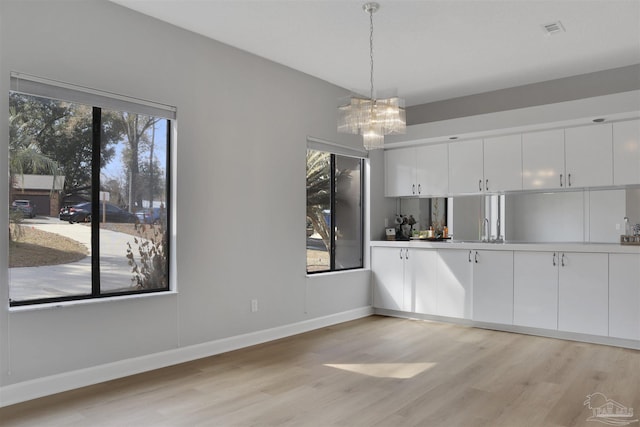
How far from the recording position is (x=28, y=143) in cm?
308

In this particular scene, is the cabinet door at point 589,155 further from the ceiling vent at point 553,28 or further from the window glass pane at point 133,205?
the window glass pane at point 133,205

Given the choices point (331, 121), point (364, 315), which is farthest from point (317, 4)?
point (364, 315)

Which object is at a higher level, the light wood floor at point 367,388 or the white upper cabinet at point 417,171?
the white upper cabinet at point 417,171

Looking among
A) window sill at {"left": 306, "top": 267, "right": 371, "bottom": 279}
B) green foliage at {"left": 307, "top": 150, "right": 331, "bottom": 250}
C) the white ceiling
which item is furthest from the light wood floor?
the white ceiling

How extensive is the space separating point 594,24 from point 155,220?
394 centimetres

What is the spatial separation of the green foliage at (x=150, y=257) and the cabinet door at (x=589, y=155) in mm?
4173

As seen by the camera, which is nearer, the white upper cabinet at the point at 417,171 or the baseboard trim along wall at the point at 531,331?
the baseboard trim along wall at the point at 531,331

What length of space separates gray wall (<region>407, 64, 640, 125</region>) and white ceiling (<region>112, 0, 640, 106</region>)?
0.11 metres

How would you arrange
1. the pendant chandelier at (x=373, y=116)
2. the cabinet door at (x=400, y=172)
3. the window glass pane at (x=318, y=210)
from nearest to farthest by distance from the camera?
the pendant chandelier at (x=373, y=116) → the window glass pane at (x=318, y=210) → the cabinet door at (x=400, y=172)

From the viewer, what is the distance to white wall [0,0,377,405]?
3.04 m

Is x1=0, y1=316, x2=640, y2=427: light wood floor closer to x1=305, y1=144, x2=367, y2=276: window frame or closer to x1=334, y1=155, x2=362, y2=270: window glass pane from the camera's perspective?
x1=305, y1=144, x2=367, y2=276: window frame

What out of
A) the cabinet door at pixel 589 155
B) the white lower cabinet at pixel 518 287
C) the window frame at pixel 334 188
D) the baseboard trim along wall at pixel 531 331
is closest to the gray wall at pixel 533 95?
the cabinet door at pixel 589 155

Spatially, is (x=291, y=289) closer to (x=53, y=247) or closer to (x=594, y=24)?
(x=53, y=247)

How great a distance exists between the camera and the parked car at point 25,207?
10.0 feet
